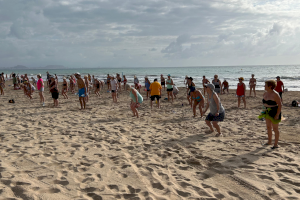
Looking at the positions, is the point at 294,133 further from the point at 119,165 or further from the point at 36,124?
the point at 36,124

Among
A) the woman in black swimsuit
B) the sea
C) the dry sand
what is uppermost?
the sea

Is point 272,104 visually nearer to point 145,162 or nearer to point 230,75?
point 145,162

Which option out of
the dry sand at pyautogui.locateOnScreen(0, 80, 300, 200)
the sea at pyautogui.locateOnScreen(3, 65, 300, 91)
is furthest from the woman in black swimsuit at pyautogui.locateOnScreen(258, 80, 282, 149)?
the sea at pyautogui.locateOnScreen(3, 65, 300, 91)

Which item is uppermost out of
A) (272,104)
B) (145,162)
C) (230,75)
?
(230,75)

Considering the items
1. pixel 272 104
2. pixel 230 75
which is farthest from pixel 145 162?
pixel 230 75

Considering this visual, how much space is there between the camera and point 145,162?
371cm

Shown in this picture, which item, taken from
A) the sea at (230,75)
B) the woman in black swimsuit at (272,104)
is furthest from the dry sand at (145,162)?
the sea at (230,75)

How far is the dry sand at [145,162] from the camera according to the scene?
279 centimetres

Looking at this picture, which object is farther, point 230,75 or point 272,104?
point 230,75

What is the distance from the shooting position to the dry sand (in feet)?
9.16

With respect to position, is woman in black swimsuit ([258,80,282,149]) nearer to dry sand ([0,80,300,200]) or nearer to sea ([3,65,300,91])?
dry sand ([0,80,300,200])

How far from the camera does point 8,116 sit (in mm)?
7363

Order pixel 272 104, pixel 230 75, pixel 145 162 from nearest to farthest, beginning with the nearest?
1. pixel 145 162
2. pixel 272 104
3. pixel 230 75

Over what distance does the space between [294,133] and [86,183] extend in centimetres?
528
